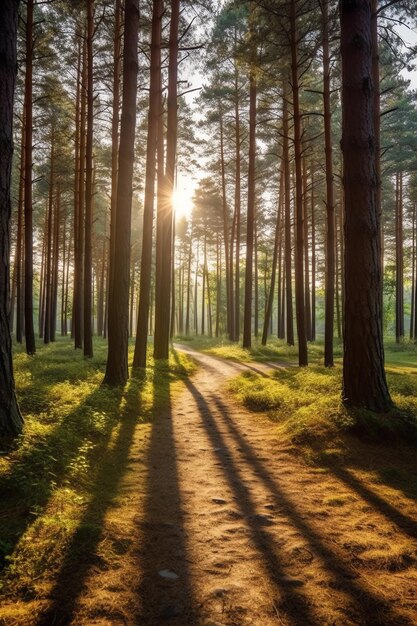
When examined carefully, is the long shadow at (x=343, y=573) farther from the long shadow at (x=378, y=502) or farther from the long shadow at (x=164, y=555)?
the long shadow at (x=164, y=555)

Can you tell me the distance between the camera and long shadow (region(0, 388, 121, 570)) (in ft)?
9.22

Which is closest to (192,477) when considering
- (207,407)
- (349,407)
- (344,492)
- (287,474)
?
(287,474)

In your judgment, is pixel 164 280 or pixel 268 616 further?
pixel 164 280

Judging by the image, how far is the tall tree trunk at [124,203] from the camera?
8383mm

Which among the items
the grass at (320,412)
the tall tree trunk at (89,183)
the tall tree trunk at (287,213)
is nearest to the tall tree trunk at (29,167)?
the tall tree trunk at (89,183)

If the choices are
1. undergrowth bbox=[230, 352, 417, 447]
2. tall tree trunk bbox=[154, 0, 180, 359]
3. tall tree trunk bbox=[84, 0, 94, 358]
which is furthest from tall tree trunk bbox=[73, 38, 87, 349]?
undergrowth bbox=[230, 352, 417, 447]

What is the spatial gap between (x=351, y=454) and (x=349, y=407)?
3.38 ft

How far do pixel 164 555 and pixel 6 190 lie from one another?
→ 13.7ft

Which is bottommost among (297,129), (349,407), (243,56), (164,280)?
(349,407)

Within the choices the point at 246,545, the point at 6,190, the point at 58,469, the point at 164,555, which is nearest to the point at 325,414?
the point at 246,545

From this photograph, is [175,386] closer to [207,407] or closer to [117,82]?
[207,407]

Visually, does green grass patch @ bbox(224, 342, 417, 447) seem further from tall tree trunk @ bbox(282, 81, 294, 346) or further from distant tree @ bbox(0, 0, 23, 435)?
tall tree trunk @ bbox(282, 81, 294, 346)

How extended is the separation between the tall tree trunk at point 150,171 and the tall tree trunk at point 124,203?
255 centimetres

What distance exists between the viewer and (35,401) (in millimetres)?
6484
